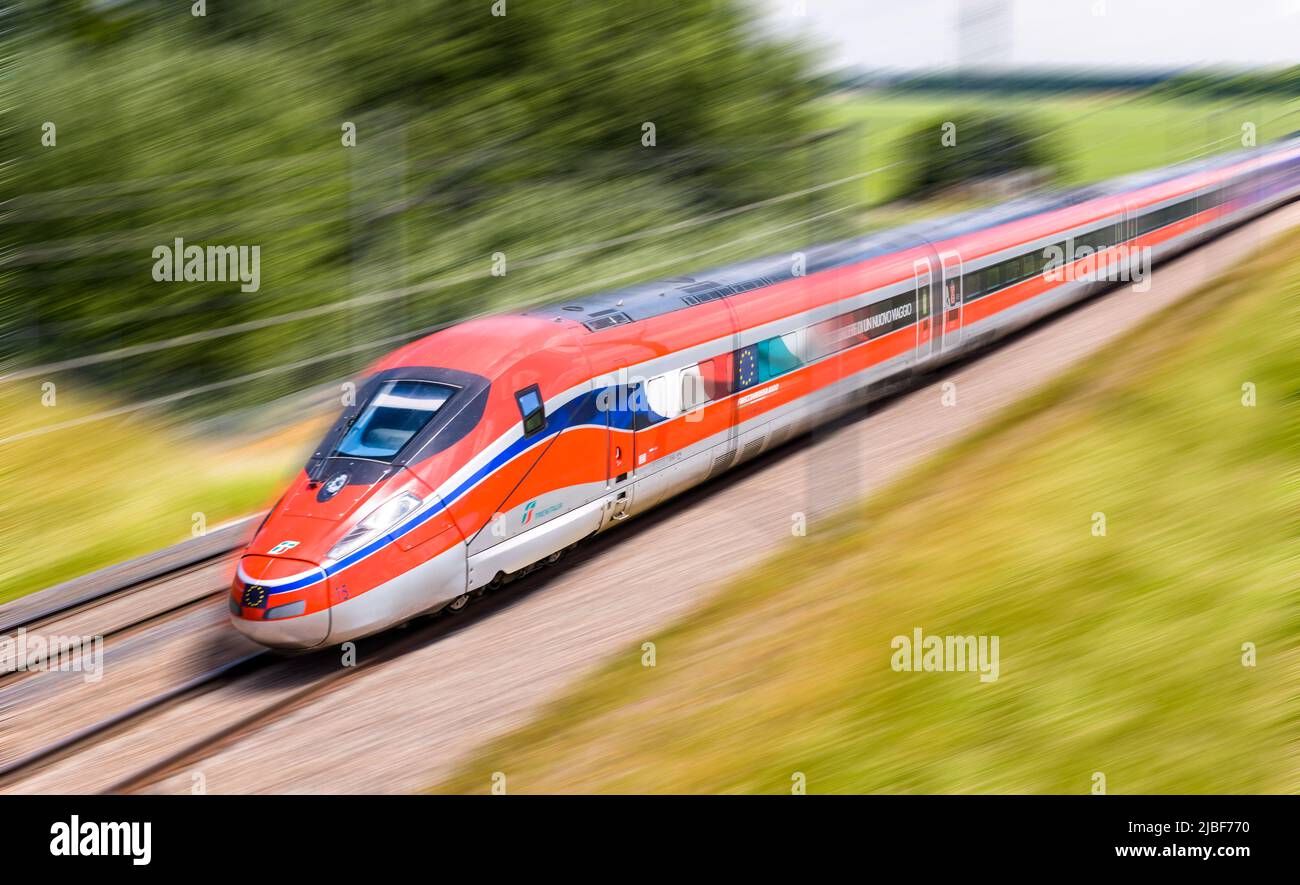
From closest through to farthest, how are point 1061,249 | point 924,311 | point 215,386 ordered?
point 924,311 < point 215,386 < point 1061,249

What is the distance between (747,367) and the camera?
11906mm

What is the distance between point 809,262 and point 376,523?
7162 millimetres

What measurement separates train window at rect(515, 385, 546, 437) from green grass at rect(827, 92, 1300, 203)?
3.81 metres

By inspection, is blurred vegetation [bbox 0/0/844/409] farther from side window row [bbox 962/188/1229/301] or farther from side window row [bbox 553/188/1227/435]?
side window row [bbox 962/188/1229/301]

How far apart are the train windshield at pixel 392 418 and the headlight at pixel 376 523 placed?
1.48 ft

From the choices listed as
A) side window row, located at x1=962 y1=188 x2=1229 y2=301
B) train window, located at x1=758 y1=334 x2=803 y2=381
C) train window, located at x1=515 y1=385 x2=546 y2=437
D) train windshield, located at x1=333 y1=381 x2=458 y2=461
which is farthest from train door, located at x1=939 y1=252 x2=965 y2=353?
train windshield, located at x1=333 y1=381 x2=458 y2=461

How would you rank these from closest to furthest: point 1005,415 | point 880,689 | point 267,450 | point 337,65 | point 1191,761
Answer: point 1191,761 < point 880,689 < point 1005,415 < point 267,450 < point 337,65

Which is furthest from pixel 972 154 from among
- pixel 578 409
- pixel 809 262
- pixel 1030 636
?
pixel 1030 636

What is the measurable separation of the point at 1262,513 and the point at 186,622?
346 inches

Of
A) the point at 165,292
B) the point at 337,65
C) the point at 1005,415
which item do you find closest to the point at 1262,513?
the point at 1005,415

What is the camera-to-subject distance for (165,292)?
16.2m

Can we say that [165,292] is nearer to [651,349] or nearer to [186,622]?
[186,622]

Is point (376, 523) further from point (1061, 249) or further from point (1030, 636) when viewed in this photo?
point (1061, 249)

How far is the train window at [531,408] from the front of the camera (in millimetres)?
9469
